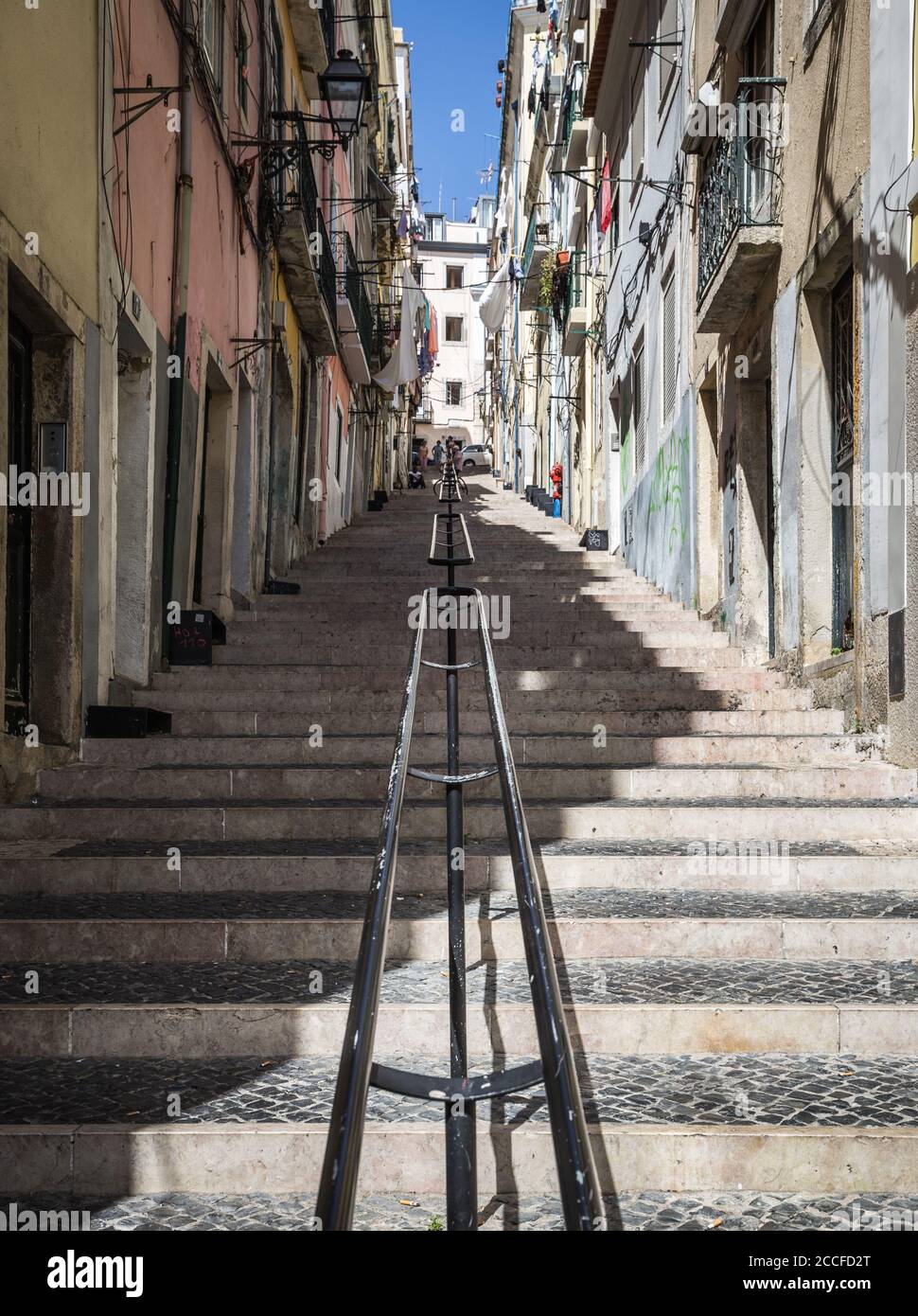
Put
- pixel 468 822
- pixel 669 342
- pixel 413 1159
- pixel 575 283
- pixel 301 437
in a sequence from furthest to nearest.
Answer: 1. pixel 575 283
2. pixel 301 437
3. pixel 669 342
4. pixel 468 822
5. pixel 413 1159

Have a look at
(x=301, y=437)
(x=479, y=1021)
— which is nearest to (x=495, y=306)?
(x=301, y=437)

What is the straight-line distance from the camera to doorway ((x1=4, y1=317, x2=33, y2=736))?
6.80m

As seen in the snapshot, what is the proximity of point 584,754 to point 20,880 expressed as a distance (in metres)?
Result: 3.04

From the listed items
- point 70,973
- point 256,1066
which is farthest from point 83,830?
point 256,1066

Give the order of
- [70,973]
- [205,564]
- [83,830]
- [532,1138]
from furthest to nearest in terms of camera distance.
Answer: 1. [205,564]
2. [83,830]
3. [70,973]
4. [532,1138]

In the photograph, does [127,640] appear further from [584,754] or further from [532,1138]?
[532,1138]

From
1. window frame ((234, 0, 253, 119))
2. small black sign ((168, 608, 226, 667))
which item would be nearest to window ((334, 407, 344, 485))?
window frame ((234, 0, 253, 119))

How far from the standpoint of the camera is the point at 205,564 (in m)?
11.7

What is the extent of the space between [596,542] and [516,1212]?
1587cm

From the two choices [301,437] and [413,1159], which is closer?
[413,1159]

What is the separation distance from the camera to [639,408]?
56.4ft

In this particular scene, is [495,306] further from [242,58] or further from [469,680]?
[469,680]

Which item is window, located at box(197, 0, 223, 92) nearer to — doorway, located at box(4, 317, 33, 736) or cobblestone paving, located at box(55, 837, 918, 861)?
doorway, located at box(4, 317, 33, 736)

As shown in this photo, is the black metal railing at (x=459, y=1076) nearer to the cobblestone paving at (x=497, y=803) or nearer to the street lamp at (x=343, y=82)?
the cobblestone paving at (x=497, y=803)
